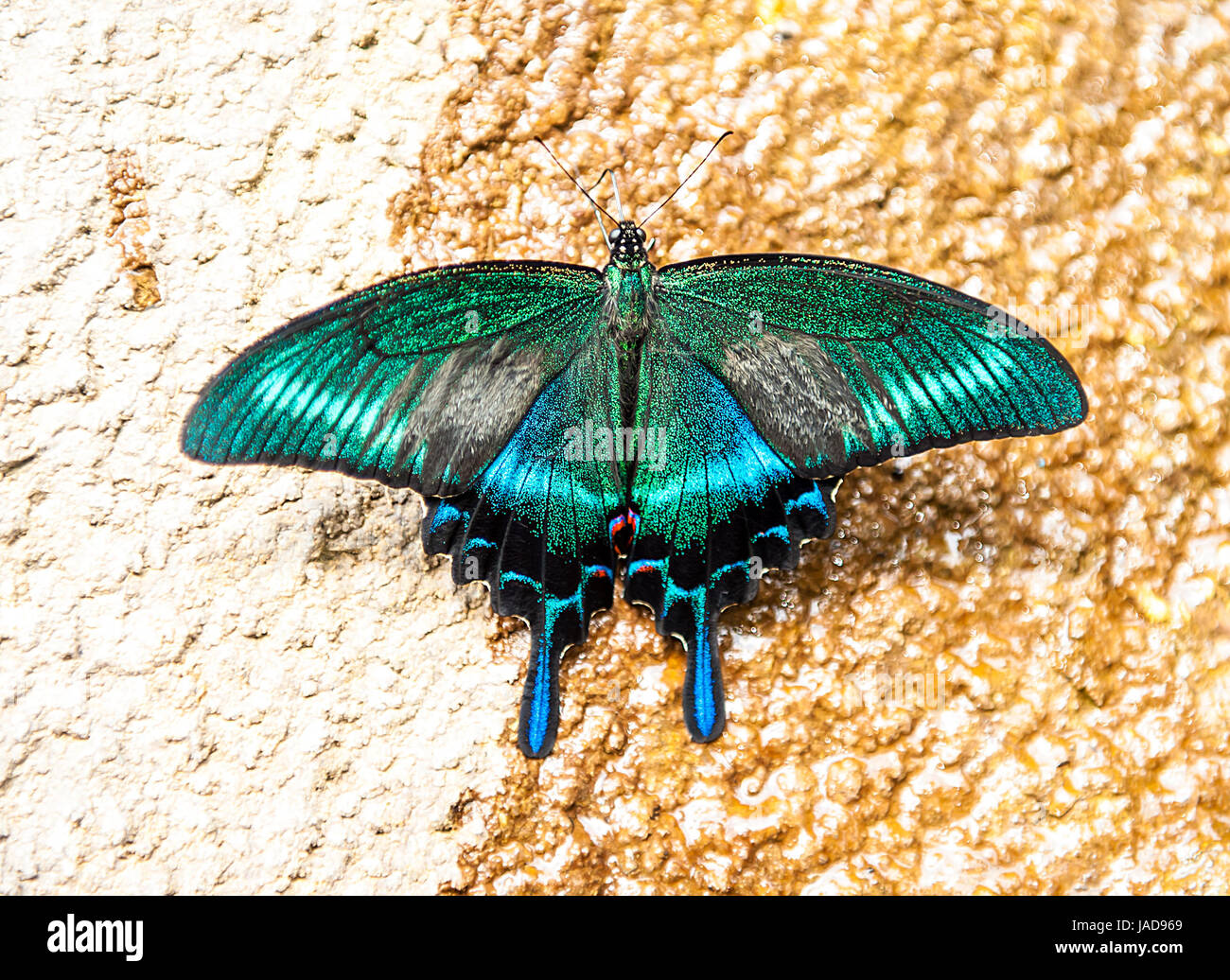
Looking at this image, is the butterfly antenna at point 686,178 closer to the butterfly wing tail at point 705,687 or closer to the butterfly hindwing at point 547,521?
the butterfly hindwing at point 547,521

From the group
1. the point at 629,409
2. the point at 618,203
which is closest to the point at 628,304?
the point at 629,409

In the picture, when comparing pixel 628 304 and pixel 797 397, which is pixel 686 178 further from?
pixel 797 397

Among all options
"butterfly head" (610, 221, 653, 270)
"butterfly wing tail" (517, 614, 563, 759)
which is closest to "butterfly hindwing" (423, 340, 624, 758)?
"butterfly wing tail" (517, 614, 563, 759)

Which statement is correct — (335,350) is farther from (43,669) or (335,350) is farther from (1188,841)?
(1188,841)

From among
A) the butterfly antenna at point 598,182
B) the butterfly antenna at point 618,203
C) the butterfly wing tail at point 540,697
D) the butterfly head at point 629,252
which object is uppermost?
the butterfly antenna at point 598,182

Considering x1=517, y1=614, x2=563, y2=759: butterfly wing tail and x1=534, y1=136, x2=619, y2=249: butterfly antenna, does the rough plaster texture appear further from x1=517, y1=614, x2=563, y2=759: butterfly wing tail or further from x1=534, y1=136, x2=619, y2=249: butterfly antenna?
x1=534, y1=136, x2=619, y2=249: butterfly antenna

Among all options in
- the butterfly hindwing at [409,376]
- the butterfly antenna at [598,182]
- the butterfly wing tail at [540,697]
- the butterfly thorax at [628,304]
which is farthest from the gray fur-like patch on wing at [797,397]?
the butterfly antenna at [598,182]
